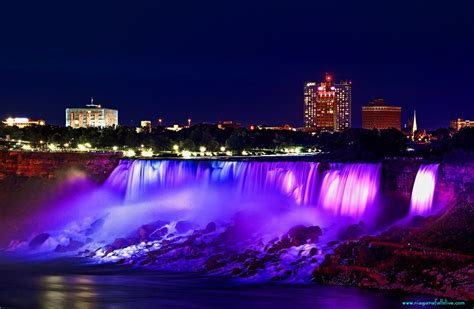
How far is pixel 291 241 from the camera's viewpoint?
1858 inches

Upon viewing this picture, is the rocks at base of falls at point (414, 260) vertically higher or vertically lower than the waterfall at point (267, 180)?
lower

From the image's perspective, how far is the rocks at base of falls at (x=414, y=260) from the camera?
125ft

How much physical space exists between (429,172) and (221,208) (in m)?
14.9

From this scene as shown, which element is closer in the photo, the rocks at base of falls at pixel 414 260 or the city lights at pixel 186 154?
the rocks at base of falls at pixel 414 260

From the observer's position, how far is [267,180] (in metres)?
59.7

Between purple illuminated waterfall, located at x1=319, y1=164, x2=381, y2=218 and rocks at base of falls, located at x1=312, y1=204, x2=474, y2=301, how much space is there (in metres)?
6.96

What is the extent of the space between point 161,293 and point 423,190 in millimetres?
18379

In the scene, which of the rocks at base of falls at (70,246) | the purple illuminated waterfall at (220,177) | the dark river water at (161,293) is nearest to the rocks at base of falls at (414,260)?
the dark river water at (161,293)

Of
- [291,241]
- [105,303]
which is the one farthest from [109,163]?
[105,303]

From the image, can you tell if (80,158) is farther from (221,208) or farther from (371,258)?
(371,258)

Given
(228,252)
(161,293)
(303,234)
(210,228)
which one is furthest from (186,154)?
(161,293)

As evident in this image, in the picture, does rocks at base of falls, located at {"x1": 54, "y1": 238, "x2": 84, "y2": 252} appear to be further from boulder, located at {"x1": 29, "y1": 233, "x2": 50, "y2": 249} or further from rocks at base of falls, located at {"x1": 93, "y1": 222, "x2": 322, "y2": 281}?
rocks at base of falls, located at {"x1": 93, "y1": 222, "x2": 322, "y2": 281}

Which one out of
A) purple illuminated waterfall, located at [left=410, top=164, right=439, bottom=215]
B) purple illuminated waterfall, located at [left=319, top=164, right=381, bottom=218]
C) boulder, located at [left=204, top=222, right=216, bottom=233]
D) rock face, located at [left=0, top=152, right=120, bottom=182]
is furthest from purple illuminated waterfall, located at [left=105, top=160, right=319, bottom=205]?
purple illuminated waterfall, located at [left=410, top=164, right=439, bottom=215]

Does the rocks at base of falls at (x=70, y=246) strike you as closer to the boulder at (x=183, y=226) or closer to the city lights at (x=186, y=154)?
the boulder at (x=183, y=226)
